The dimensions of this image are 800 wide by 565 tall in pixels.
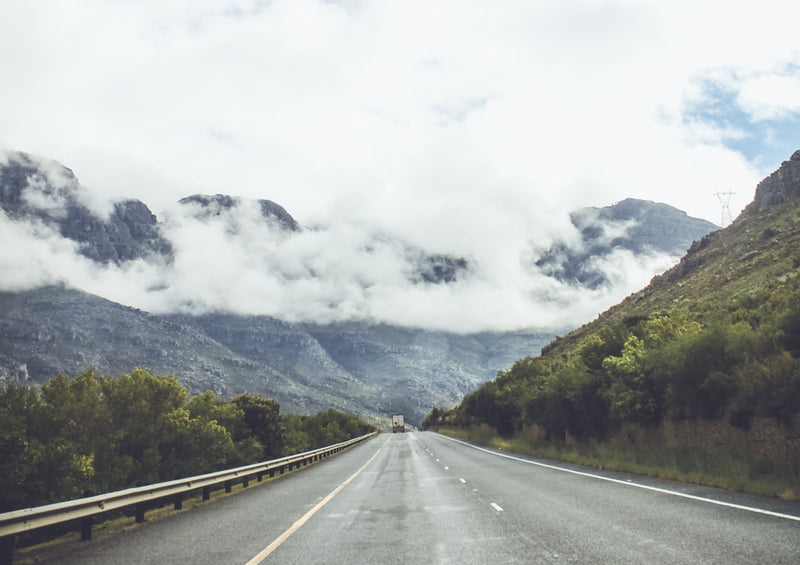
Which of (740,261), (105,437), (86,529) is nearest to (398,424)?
(740,261)

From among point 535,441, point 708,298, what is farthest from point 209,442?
point 708,298

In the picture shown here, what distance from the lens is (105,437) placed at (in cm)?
3064

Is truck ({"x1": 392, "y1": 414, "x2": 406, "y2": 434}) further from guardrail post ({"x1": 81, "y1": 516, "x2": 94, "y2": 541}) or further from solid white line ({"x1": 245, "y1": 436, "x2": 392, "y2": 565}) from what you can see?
guardrail post ({"x1": 81, "y1": 516, "x2": 94, "y2": 541})

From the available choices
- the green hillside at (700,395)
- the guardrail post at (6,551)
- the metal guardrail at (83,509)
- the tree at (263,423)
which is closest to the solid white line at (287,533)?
the metal guardrail at (83,509)

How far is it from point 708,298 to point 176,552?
1967 inches

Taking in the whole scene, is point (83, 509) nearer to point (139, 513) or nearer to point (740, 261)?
point (139, 513)

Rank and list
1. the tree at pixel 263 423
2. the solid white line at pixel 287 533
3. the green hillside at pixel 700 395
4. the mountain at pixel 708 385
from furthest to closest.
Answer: the tree at pixel 263 423 → the mountain at pixel 708 385 → the green hillside at pixel 700 395 → the solid white line at pixel 287 533

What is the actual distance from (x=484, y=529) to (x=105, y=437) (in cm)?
2623

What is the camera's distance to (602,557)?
25.3 feet

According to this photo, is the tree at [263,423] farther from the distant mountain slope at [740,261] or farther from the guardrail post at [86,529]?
the guardrail post at [86,529]

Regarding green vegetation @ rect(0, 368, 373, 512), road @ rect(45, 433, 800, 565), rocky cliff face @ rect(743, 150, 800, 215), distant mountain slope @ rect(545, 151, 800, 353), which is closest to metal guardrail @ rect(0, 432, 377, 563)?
road @ rect(45, 433, 800, 565)

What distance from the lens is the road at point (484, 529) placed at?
319 inches

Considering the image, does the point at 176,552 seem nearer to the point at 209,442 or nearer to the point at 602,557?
the point at 602,557

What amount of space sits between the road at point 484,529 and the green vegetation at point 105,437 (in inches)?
177
